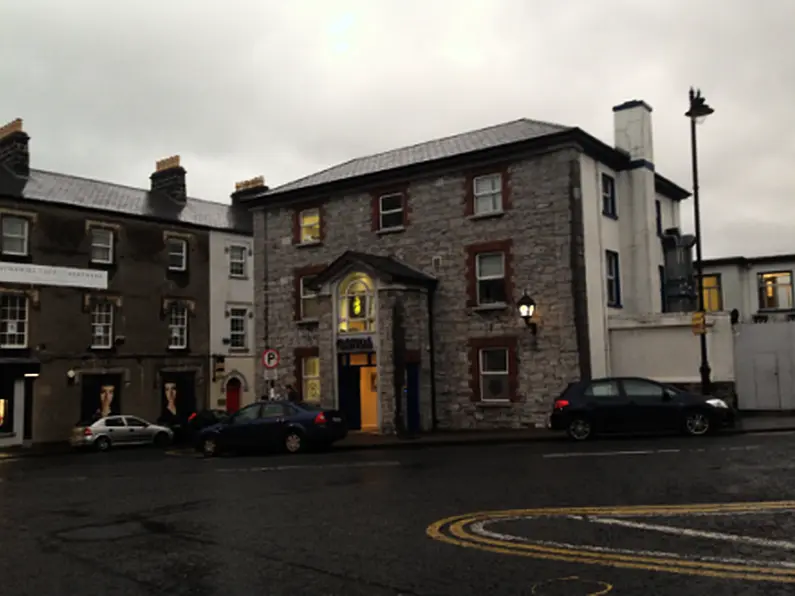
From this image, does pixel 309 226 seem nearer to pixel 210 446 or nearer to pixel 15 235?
pixel 210 446

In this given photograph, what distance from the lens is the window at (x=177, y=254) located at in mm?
35969

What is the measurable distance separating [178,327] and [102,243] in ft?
17.3

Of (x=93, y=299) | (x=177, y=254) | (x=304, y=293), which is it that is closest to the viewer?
(x=304, y=293)

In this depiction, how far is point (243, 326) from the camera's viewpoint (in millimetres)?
39031

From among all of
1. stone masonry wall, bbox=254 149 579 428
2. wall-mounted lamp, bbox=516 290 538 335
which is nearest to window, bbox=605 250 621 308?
stone masonry wall, bbox=254 149 579 428

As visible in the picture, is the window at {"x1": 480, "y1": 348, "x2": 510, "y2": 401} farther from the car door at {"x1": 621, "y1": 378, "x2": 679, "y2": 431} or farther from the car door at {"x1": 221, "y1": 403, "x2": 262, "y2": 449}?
the car door at {"x1": 221, "y1": 403, "x2": 262, "y2": 449}

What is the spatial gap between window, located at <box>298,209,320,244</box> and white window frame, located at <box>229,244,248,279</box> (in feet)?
33.9

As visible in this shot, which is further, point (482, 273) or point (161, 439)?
point (161, 439)

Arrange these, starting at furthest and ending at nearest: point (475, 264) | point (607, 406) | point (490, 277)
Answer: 1. point (475, 264)
2. point (490, 277)
3. point (607, 406)

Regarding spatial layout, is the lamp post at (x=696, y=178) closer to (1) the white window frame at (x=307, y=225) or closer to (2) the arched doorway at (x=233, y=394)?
(1) the white window frame at (x=307, y=225)

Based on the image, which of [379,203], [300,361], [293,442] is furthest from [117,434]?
[379,203]

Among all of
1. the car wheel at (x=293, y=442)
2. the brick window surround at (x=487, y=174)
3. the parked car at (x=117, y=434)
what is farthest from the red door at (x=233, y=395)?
the car wheel at (x=293, y=442)

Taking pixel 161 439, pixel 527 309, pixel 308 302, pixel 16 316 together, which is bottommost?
pixel 161 439

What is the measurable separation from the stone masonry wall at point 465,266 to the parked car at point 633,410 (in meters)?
3.68
